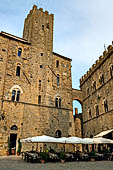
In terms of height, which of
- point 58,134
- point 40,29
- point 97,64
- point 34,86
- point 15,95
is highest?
point 40,29

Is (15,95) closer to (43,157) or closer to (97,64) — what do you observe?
(43,157)

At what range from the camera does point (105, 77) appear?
18.8 metres

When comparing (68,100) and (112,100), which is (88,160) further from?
(68,100)

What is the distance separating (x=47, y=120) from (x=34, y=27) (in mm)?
14008

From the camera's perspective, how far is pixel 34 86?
19875mm

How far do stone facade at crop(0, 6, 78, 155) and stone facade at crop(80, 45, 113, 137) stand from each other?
2.80 meters

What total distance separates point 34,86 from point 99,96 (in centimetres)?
871

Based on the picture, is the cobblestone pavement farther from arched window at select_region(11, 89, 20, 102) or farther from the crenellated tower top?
the crenellated tower top

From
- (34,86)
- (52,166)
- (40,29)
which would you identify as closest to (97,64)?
(34,86)

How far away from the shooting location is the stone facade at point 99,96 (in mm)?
17625

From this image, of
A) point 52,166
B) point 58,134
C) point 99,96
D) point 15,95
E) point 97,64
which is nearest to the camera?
point 52,166

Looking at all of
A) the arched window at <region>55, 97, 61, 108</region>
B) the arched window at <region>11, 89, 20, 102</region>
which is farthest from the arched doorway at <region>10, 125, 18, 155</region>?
the arched window at <region>55, 97, 61, 108</region>

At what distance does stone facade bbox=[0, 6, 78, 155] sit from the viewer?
17219mm

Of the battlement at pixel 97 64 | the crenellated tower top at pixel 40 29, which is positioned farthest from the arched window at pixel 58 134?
the crenellated tower top at pixel 40 29
